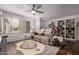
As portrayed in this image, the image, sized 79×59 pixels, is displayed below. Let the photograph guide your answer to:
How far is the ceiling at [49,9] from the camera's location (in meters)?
2.09

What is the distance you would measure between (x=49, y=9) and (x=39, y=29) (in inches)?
16.0

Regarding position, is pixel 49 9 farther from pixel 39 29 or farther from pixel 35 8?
pixel 39 29

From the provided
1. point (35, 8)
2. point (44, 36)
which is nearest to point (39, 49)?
point (44, 36)

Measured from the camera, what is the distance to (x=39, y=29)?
7.20 ft

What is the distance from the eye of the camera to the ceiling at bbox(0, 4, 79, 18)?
6.85ft

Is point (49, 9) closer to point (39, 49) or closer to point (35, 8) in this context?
point (35, 8)

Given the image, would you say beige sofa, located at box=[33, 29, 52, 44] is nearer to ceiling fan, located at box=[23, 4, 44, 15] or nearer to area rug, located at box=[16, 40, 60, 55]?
area rug, located at box=[16, 40, 60, 55]

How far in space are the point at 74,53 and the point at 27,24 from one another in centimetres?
100

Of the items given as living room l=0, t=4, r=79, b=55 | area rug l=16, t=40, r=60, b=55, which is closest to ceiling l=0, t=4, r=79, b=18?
living room l=0, t=4, r=79, b=55

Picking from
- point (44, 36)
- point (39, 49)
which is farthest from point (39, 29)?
point (39, 49)

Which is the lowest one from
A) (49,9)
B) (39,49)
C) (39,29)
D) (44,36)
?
(39,49)

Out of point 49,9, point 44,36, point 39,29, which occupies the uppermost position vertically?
point 49,9

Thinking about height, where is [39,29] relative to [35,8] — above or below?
below
